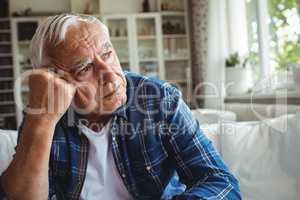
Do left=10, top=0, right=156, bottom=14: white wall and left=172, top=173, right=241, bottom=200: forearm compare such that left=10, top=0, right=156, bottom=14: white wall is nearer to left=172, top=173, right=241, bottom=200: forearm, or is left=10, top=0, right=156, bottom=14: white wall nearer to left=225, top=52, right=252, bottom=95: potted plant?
left=225, top=52, right=252, bottom=95: potted plant

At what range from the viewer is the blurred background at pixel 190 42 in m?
3.34

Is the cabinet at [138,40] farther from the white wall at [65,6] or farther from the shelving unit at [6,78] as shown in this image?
the shelving unit at [6,78]

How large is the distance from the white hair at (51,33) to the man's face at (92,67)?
15mm

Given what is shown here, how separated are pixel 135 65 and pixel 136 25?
56cm

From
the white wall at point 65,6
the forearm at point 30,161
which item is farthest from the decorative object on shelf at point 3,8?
the forearm at point 30,161

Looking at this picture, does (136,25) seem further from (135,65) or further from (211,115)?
(211,115)

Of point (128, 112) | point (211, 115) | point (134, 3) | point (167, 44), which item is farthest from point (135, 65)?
point (128, 112)

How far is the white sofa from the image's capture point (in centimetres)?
140

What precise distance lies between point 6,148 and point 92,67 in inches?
23.2

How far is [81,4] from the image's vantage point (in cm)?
505

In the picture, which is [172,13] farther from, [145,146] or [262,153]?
[145,146]

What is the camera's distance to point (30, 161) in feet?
2.96

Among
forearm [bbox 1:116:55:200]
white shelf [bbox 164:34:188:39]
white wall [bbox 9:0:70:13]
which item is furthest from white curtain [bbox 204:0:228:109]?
forearm [bbox 1:116:55:200]

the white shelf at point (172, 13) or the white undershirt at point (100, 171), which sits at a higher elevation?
the white shelf at point (172, 13)
